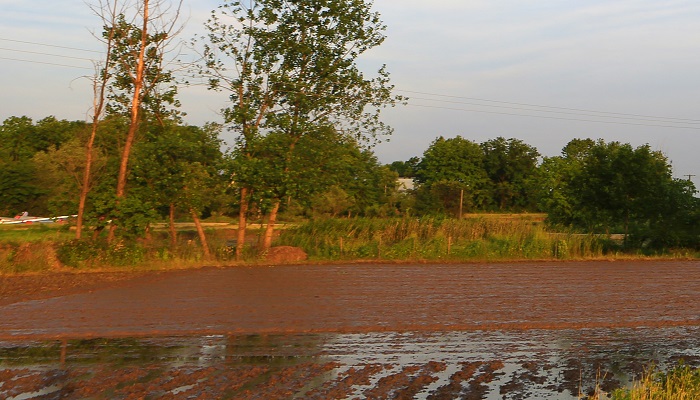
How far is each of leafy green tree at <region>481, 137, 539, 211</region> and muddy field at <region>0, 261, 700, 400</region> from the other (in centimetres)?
6082

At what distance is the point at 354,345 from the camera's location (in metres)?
12.6

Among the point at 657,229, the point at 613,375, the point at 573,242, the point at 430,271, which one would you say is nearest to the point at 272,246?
the point at 430,271

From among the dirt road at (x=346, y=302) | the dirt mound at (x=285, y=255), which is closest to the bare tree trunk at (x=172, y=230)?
the dirt road at (x=346, y=302)

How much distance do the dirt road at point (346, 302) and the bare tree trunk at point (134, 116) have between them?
13.5 ft

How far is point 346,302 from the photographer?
17438 mm

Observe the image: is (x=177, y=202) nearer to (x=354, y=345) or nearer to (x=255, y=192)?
(x=255, y=192)

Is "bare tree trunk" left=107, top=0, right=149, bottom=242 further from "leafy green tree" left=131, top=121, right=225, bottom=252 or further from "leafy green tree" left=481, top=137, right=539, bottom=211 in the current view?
"leafy green tree" left=481, top=137, right=539, bottom=211

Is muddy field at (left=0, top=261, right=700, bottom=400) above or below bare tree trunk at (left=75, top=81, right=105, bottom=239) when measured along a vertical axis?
below

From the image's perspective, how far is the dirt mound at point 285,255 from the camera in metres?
27.3

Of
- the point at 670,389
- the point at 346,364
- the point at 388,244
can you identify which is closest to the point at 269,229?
the point at 388,244

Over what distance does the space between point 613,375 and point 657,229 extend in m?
23.4

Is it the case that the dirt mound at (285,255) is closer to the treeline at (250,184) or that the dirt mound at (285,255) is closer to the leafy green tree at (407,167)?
the treeline at (250,184)

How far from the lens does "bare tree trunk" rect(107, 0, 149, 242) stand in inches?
1011

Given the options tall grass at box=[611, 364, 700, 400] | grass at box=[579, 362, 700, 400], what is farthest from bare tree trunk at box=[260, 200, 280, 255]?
tall grass at box=[611, 364, 700, 400]
